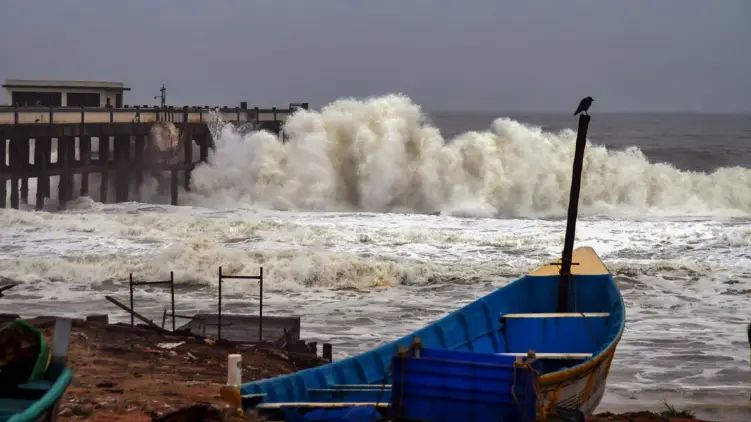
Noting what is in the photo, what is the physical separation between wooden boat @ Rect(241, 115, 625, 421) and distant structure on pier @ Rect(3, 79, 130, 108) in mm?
38368

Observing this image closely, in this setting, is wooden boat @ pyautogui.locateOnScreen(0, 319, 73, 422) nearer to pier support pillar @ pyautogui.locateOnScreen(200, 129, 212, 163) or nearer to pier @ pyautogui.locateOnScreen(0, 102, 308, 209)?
pier @ pyautogui.locateOnScreen(0, 102, 308, 209)

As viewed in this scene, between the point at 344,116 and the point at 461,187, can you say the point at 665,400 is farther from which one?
the point at 344,116

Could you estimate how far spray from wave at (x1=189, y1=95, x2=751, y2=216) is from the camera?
1714 inches

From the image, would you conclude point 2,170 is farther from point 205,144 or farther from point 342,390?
point 342,390

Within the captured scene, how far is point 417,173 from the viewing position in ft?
145

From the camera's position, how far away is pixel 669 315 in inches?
816

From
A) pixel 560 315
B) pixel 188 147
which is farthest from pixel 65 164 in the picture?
pixel 560 315

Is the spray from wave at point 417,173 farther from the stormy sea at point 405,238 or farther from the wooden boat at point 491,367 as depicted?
the wooden boat at point 491,367

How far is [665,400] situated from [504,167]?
1235 inches

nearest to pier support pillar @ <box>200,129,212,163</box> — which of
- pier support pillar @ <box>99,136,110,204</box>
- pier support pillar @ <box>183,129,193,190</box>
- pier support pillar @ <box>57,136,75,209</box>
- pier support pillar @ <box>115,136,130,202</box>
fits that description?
pier support pillar @ <box>183,129,193,190</box>

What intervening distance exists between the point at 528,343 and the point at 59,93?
4058cm

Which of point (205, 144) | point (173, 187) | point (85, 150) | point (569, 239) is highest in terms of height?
point (205, 144)

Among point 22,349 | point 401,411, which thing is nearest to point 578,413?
point 401,411

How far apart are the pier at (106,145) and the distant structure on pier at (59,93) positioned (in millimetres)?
2579
